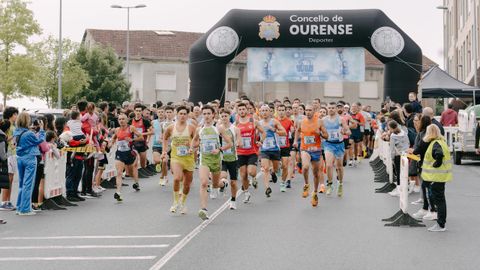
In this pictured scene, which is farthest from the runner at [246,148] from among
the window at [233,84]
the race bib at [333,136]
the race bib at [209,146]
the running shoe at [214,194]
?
the window at [233,84]

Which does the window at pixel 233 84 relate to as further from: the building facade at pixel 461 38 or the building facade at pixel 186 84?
the building facade at pixel 461 38

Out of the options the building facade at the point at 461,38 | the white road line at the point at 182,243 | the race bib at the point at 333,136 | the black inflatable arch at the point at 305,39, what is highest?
the building facade at the point at 461,38

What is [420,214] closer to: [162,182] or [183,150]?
[183,150]

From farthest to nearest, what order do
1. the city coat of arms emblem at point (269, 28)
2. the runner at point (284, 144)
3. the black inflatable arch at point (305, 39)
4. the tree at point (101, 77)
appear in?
the tree at point (101, 77)
the city coat of arms emblem at point (269, 28)
the black inflatable arch at point (305, 39)
the runner at point (284, 144)

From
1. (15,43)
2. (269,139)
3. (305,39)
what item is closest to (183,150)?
(269,139)

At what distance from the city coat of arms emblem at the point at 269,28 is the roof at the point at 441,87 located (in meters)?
5.46

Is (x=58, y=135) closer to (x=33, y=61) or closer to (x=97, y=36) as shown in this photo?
(x=33, y=61)

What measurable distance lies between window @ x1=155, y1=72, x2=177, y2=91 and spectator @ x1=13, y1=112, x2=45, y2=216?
6686cm

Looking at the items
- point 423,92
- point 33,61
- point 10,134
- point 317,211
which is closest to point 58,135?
point 10,134

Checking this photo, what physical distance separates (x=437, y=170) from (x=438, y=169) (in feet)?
0.07

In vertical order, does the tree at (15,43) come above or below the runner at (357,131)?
above

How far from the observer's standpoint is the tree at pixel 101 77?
7319 cm

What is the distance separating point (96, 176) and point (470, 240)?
9.76m

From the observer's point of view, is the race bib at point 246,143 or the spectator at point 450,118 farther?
the spectator at point 450,118
